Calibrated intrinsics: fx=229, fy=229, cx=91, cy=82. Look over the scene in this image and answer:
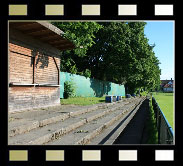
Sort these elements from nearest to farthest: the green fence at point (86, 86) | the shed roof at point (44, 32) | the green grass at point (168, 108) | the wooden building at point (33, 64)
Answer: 1. the shed roof at point (44, 32)
2. the wooden building at point (33, 64)
3. the green grass at point (168, 108)
4. the green fence at point (86, 86)

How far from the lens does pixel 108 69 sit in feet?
95.9

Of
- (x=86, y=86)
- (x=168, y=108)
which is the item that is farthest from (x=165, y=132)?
(x=86, y=86)

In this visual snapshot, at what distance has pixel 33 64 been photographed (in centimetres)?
977

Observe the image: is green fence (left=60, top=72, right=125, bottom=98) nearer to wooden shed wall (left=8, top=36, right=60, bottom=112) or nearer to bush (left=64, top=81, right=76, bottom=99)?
bush (left=64, top=81, right=76, bottom=99)

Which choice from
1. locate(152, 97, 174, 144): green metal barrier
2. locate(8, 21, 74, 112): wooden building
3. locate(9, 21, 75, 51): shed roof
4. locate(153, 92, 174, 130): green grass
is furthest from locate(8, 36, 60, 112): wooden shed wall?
locate(153, 92, 174, 130): green grass

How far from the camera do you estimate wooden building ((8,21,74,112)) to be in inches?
323

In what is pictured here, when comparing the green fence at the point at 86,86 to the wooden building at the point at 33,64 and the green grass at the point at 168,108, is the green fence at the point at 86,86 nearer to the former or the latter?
the wooden building at the point at 33,64

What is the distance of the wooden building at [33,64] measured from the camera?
8211 millimetres

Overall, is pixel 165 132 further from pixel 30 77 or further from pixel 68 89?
pixel 68 89

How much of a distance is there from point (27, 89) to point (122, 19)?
6316 millimetres

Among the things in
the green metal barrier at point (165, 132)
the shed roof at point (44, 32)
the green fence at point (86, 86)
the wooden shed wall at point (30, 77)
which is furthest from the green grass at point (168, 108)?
the green fence at point (86, 86)

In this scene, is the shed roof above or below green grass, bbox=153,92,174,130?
above

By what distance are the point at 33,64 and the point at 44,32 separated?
1.46 metres
